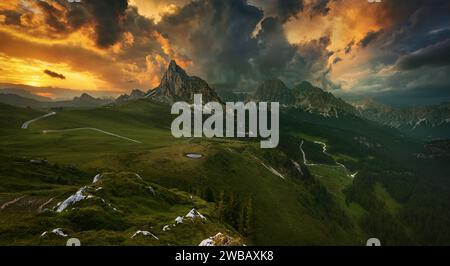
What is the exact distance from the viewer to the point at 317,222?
163500mm

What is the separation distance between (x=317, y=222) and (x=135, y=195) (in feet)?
380

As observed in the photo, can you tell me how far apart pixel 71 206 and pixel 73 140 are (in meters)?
156

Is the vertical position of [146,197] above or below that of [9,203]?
below

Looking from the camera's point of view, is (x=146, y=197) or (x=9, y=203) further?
(x=146, y=197)

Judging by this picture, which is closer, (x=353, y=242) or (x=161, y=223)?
→ (x=161, y=223)

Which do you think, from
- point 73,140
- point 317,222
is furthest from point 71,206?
point 73,140

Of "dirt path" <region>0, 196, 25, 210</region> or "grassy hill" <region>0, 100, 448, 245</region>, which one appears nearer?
"grassy hill" <region>0, 100, 448, 245</region>

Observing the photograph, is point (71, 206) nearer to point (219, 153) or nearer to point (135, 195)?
point (135, 195)

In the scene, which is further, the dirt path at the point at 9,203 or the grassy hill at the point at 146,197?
the dirt path at the point at 9,203
